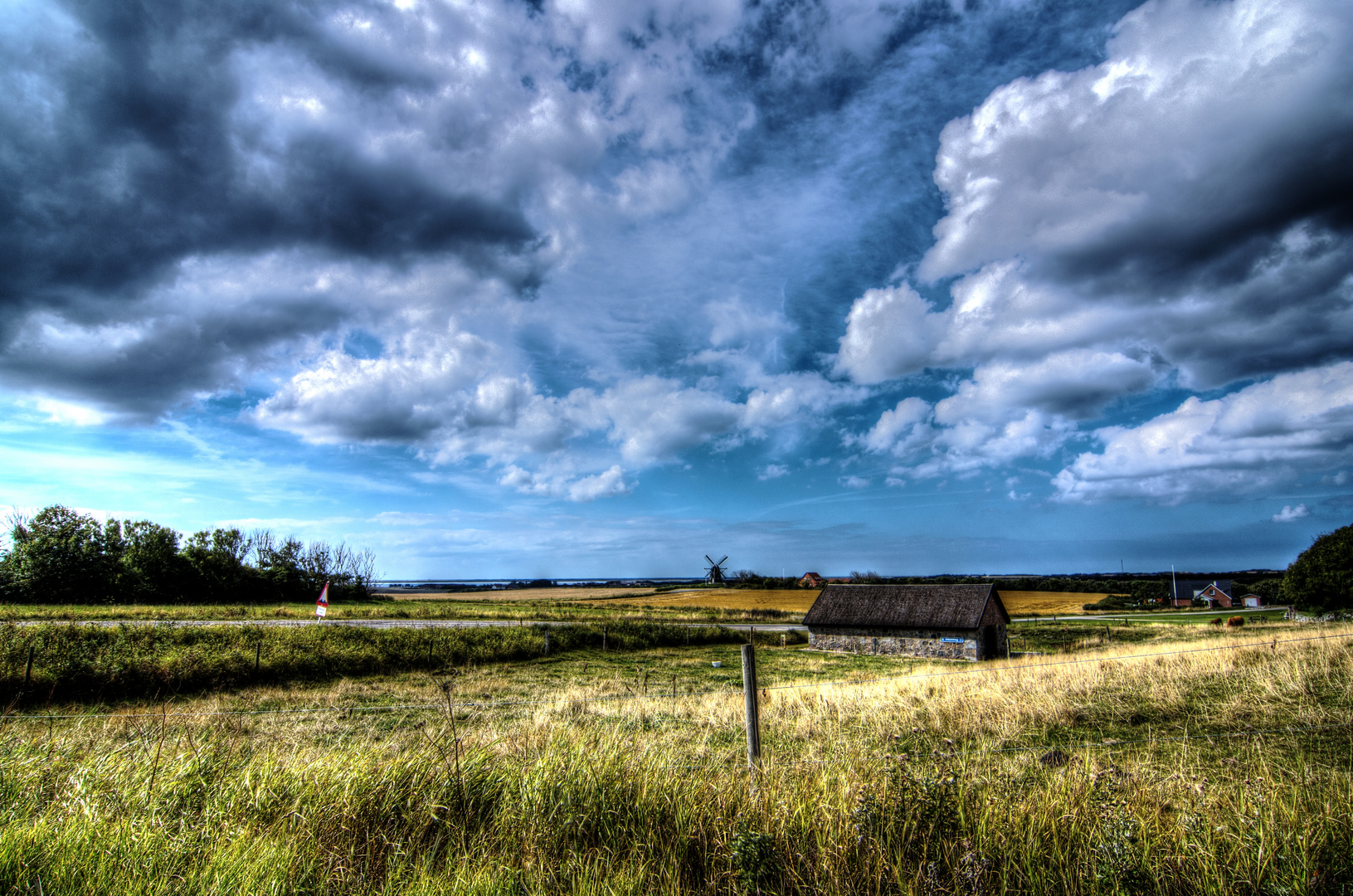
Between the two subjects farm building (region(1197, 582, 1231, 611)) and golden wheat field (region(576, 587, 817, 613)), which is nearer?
golden wheat field (region(576, 587, 817, 613))

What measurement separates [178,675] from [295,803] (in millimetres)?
20733

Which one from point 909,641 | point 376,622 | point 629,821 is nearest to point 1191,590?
point 909,641

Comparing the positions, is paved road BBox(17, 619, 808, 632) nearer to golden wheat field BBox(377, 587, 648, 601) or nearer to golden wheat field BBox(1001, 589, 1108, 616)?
golden wheat field BBox(1001, 589, 1108, 616)

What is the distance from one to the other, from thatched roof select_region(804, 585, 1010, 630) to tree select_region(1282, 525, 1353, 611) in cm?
3094

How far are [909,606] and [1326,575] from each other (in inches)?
1495

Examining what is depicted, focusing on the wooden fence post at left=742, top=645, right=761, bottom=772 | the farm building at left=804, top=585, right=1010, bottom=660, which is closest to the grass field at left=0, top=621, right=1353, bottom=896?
the wooden fence post at left=742, top=645, right=761, bottom=772

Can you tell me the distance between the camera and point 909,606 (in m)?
39.4

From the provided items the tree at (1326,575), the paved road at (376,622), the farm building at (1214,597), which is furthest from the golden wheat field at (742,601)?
the farm building at (1214,597)

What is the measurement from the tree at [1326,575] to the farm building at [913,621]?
31.5m

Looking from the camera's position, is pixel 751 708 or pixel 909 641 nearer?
pixel 751 708

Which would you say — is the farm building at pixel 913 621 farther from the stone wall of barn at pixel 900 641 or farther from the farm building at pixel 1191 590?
the farm building at pixel 1191 590

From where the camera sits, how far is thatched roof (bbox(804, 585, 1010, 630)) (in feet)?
122

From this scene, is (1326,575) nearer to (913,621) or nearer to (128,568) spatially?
(913,621)

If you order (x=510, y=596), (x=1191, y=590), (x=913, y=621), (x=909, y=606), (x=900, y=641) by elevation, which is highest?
(x=909, y=606)
